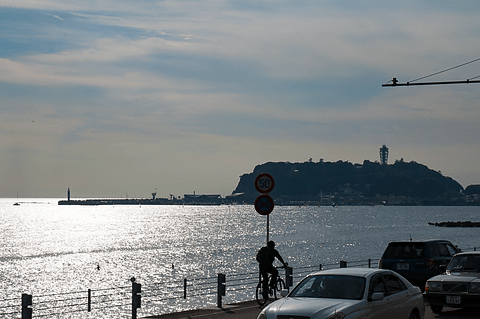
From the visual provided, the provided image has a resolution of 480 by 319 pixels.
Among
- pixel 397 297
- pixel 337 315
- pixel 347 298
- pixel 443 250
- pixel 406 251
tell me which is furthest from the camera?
pixel 443 250

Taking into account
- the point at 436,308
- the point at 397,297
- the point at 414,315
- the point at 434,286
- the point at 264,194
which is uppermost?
the point at 264,194

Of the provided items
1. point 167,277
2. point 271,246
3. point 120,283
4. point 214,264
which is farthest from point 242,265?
point 271,246

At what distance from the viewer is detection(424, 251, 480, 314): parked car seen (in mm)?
13945

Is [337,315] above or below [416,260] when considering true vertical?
above

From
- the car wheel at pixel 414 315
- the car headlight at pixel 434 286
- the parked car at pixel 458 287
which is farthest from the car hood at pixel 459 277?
the car wheel at pixel 414 315

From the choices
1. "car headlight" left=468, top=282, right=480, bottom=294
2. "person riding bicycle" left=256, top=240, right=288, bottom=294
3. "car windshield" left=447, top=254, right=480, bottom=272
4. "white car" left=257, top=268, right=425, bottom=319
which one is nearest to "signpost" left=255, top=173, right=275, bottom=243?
"person riding bicycle" left=256, top=240, right=288, bottom=294

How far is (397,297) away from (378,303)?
927 mm

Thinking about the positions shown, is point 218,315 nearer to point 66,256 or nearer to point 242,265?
point 242,265

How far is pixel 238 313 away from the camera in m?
15.0

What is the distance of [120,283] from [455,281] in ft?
203

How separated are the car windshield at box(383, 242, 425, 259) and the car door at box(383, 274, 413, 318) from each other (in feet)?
22.8

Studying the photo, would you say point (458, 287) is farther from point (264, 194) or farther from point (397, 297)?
point (264, 194)

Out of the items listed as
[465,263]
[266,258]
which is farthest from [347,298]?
[465,263]

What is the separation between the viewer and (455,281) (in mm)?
14234
